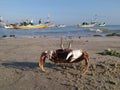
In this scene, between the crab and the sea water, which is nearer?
the crab

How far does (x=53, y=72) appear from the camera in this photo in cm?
771

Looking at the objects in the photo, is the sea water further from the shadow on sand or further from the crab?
the crab

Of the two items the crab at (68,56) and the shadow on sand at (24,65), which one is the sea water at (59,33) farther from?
the crab at (68,56)

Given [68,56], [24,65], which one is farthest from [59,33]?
[68,56]

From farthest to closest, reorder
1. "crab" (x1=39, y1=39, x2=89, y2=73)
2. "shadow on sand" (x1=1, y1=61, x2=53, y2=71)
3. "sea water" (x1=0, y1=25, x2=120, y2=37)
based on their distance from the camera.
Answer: "sea water" (x1=0, y1=25, x2=120, y2=37), "shadow on sand" (x1=1, y1=61, x2=53, y2=71), "crab" (x1=39, y1=39, x2=89, y2=73)

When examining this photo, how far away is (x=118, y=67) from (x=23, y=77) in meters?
2.46

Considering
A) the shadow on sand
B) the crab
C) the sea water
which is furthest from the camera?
the sea water

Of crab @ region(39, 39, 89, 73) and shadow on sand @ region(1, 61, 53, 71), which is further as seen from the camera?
shadow on sand @ region(1, 61, 53, 71)

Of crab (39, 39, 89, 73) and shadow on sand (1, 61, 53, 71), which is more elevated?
crab (39, 39, 89, 73)

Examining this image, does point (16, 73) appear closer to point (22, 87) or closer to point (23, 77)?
point (23, 77)

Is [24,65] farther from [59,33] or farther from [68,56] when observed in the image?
[59,33]

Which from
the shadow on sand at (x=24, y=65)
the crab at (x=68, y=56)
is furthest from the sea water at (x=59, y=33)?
the crab at (x=68, y=56)

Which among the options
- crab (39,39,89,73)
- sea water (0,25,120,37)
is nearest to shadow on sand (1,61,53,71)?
crab (39,39,89,73)

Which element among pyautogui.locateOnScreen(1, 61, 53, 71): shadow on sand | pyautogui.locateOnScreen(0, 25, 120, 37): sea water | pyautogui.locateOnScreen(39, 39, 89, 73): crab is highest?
pyautogui.locateOnScreen(39, 39, 89, 73): crab
